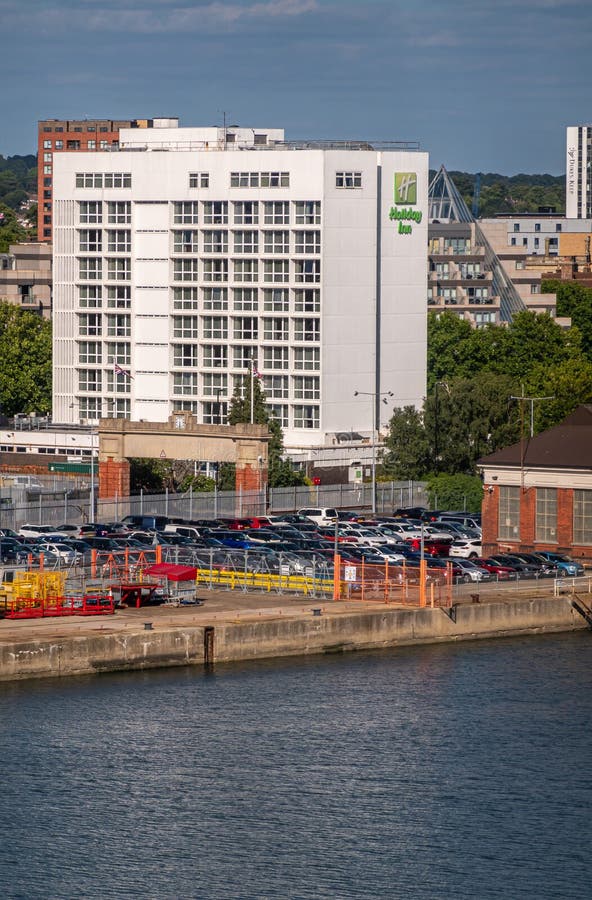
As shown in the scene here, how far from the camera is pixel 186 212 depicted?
15475 centimetres

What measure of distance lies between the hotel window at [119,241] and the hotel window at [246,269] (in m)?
9.93

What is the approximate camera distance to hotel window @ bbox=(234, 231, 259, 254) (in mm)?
151750

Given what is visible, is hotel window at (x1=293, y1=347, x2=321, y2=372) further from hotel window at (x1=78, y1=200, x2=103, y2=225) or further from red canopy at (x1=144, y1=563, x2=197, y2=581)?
red canopy at (x1=144, y1=563, x2=197, y2=581)

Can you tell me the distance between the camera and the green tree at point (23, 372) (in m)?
174

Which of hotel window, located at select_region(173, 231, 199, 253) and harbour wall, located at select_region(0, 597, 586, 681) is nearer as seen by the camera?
harbour wall, located at select_region(0, 597, 586, 681)

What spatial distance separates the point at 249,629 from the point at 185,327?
81.3 meters

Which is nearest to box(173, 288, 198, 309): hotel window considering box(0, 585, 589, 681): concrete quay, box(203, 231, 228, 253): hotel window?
box(203, 231, 228, 253): hotel window

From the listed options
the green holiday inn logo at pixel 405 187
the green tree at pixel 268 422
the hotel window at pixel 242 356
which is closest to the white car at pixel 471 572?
the green tree at pixel 268 422

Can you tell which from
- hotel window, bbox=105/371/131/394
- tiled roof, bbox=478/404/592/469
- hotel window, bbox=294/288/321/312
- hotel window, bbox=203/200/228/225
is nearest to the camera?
tiled roof, bbox=478/404/592/469

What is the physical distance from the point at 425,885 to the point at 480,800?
28.1 feet

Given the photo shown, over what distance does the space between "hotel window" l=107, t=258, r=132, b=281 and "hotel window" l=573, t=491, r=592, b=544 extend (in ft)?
225

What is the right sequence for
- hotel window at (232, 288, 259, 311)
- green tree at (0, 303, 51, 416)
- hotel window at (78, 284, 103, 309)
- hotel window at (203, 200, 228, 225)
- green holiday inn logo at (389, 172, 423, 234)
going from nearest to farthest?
hotel window at (203, 200, 228, 225) → hotel window at (232, 288, 259, 311) → green holiday inn logo at (389, 172, 423, 234) → hotel window at (78, 284, 103, 309) → green tree at (0, 303, 51, 416)

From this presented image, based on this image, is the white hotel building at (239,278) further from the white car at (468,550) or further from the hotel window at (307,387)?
the white car at (468,550)

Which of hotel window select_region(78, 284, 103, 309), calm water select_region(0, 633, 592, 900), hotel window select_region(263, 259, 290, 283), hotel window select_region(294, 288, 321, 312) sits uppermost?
hotel window select_region(263, 259, 290, 283)
